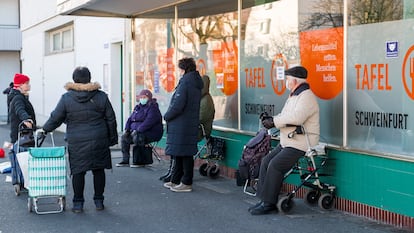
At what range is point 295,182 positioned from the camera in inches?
323

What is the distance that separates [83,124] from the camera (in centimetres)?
728

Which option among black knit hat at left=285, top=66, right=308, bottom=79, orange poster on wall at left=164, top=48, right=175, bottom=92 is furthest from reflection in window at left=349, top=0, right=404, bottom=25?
orange poster on wall at left=164, top=48, right=175, bottom=92

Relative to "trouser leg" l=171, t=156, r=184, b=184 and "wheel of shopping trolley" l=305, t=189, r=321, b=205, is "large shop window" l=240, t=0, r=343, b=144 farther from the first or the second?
"trouser leg" l=171, t=156, r=184, b=184

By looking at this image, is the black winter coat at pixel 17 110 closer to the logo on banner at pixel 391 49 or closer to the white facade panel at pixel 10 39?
the logo on banner at pixel 391 49

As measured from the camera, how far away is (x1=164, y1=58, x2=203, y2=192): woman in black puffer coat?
8.38m

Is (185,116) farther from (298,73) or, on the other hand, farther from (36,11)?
(36,11)

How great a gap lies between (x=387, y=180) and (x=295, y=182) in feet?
5.93

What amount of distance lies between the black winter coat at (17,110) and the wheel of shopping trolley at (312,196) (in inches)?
142

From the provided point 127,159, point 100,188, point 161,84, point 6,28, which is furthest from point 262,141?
point 6,28

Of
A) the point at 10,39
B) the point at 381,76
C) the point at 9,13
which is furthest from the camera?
the point at 9,13

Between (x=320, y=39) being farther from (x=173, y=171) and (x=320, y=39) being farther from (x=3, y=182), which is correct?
(x=3, y=182)

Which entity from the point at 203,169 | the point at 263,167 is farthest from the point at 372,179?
the point at 203,169

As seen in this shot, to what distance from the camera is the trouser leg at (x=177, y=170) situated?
344 inches

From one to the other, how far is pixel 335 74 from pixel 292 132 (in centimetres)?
95
